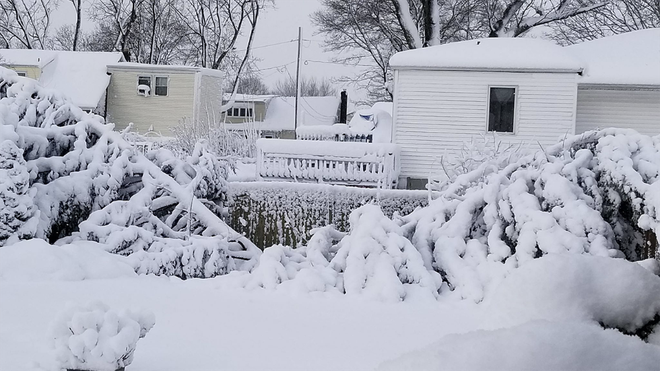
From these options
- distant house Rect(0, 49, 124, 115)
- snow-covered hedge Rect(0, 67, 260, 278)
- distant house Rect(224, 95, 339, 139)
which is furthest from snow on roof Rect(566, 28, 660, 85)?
distant house Rect(224, 95, 339, 139)

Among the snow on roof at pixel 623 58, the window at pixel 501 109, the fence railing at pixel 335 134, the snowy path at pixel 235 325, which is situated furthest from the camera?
the fence railing at pixel 335 134

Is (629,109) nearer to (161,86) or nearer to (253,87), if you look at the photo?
(161,86)

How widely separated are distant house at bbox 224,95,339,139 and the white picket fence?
2676cm

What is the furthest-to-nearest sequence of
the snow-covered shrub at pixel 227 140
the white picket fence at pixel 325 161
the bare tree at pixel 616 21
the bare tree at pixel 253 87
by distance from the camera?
the bare tree at pixel 253 87 < the bare tree at pixel 616 21 < the snow-covered shrub at pixel 227 140 < the white picket fence at pixel 325 161

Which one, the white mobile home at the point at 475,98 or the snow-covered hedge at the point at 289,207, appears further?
the white mobile home at the point at 475,98

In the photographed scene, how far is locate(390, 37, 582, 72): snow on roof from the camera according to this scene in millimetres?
16344

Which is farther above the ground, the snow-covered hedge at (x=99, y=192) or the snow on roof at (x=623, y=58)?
the snow on roof at (x=623, y=58)

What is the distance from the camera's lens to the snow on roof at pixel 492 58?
53.6 ft

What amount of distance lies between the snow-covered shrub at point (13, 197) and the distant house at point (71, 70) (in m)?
24.8

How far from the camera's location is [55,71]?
1294 inches

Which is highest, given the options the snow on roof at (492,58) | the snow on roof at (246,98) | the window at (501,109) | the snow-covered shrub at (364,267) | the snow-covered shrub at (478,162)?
the snow on roof at (246,98)

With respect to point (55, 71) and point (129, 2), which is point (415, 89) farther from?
point (129, 2)

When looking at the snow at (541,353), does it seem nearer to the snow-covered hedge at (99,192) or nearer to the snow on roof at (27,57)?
the snow-covered hedge at (99,192)

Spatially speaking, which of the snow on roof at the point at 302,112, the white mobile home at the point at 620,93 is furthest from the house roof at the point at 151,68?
the white mobile home at the point at 620,93
